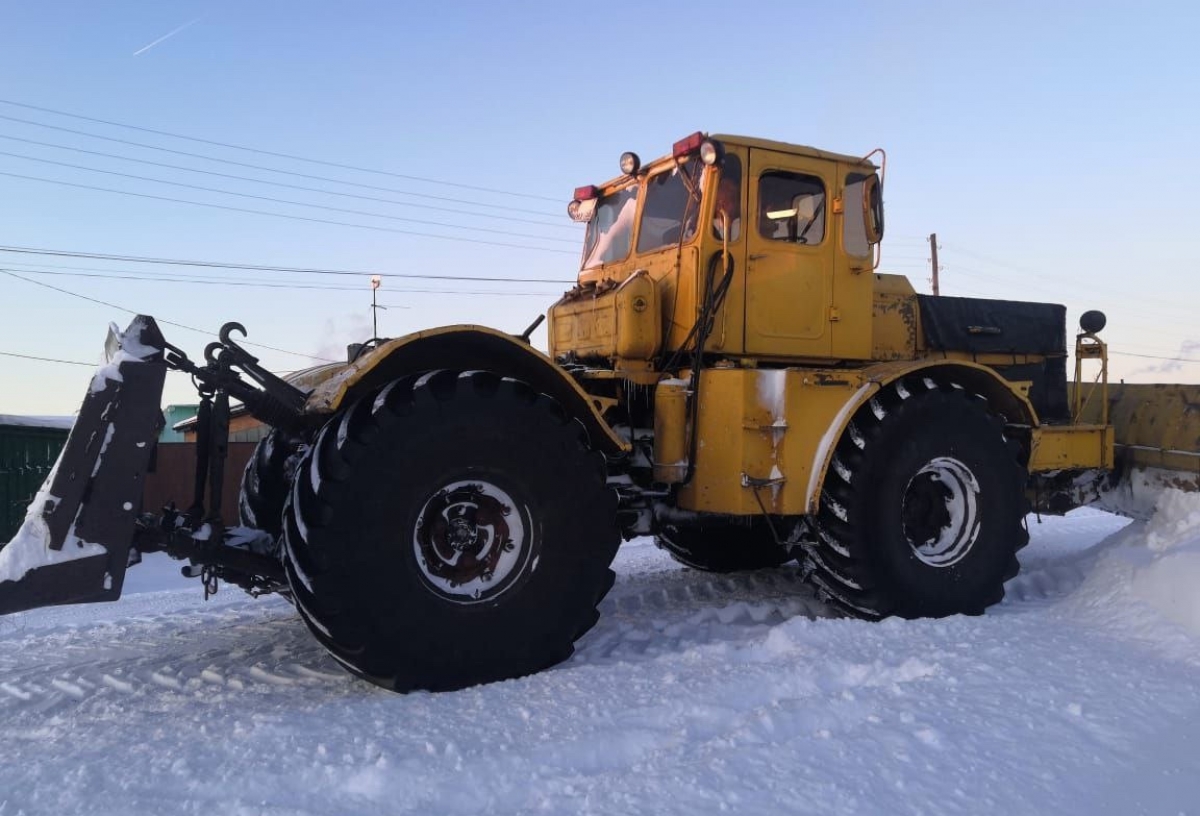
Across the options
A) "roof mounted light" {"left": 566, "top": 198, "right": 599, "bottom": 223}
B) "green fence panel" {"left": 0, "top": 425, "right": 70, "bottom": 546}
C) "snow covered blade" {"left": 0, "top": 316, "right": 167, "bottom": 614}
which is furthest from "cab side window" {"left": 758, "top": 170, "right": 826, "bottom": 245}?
"green fence panel" {"left": 0, "top": 425, "right": 70, "bottom": 546}

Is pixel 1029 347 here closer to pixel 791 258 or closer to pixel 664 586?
pixel 791 258

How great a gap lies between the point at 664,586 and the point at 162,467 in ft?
32.4

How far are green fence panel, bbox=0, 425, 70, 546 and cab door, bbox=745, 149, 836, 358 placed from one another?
10671 millimetres

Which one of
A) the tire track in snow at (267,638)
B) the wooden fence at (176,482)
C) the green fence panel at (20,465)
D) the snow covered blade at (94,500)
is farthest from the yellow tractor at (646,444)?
the wooden fence at (176,482)

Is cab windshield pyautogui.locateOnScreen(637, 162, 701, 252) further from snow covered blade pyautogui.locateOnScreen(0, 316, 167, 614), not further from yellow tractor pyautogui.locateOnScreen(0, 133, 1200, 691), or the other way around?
snow covered blade pyautogui.locateOnScreen(0, 316, 167, 614)

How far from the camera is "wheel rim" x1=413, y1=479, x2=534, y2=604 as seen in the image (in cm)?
421

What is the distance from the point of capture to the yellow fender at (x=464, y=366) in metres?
4.16

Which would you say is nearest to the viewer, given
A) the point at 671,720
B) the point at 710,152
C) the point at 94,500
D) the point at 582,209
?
the point at 671,720

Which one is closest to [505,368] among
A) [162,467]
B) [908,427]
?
[908,427]

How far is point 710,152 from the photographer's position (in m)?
5.23

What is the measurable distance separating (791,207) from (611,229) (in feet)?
4.23

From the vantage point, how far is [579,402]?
473 centimetres

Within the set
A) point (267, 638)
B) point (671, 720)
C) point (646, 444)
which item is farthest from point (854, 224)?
point (267, 638)

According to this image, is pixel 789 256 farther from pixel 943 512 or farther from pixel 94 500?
pixel 94 500
